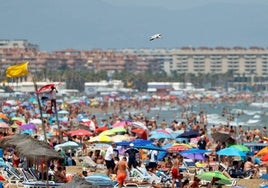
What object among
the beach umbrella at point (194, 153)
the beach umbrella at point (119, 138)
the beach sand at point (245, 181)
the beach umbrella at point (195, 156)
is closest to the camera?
the beach sand at point (245, 181)

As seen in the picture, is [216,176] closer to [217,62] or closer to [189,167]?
[189,167]

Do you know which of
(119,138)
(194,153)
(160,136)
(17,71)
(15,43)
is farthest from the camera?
(15,43)

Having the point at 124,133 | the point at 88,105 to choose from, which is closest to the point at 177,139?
the point at 124,133

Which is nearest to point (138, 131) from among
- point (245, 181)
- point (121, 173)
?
point (245, 181)

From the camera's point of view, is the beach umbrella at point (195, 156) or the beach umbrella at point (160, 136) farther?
the beach umbrella at point (160, 136)

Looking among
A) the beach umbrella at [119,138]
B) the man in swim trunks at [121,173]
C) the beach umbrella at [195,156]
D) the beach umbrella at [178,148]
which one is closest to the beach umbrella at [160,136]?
the beach umbrella at [119,138]

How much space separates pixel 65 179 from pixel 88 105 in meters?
62.6

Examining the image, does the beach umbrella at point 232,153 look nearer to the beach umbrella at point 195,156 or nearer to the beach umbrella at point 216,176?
the beach umbrella at point 195,156

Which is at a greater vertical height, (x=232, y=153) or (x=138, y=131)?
(x=232, y=153)

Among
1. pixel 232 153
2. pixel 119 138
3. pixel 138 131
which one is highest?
pixel 232 153

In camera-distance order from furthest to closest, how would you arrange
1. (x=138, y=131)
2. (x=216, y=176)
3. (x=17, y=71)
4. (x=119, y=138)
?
(x=138, y=131) < (x=119, y=138) < (x=17, y=71) < (x=216, y=176)

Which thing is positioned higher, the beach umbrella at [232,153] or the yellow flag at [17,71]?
the yellow flag at [17,71]

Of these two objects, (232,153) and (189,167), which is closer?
(232,153)

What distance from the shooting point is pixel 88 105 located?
80.6 m
